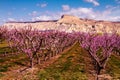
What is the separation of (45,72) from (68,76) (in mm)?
4472

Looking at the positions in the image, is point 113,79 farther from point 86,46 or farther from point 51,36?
point 51,36

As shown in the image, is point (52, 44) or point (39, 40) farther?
point (52, 44)

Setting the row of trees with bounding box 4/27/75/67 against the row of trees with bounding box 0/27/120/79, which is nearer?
the row of trees with bounding box 0/27/120/79

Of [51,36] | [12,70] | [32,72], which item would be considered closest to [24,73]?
[32,72]

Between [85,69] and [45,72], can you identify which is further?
[85,69]

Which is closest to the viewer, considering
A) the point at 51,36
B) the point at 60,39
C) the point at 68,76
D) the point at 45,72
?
the point at 68,76

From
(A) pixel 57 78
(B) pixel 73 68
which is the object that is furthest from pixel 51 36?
(A) pixel 57 78

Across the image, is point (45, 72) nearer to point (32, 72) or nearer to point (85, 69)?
point (32, 72)

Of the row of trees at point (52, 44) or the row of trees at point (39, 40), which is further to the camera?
the row of trees at point (39, 40)

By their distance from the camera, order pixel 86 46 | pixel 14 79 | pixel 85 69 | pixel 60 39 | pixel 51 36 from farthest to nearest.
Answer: pixel 60 39
pixel 51 36
pixel 85 69
pixel 14 79
pixel 86 46

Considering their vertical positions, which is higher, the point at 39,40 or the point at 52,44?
the point at 39,40

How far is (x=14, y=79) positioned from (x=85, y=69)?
46.7ft

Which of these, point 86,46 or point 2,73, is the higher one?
point 86,46

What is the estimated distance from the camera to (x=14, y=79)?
109ft
